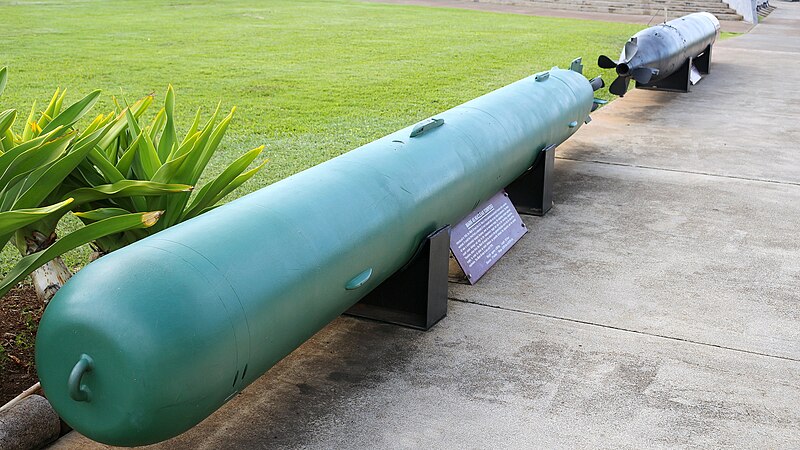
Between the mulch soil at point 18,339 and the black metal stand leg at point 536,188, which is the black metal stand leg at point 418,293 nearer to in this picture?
the mulch soil at point 18,339

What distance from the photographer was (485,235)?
5551mm

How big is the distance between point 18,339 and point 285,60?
11.1 metres

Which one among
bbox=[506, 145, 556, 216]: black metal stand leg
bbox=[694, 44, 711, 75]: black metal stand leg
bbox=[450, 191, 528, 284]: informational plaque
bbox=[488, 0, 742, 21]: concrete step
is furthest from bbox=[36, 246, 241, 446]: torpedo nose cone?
bbox=[488, 0, 742, 21]: concrete step

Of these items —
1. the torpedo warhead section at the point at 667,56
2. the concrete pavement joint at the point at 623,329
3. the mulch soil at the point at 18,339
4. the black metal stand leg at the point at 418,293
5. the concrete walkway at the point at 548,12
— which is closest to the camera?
the mulch soil at the point at 18,339

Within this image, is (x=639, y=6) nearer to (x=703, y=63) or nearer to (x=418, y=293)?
(x=703, y=63)

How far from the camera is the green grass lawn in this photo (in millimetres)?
9422

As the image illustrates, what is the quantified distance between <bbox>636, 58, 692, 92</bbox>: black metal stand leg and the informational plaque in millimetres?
7085

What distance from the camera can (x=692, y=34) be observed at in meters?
12.2

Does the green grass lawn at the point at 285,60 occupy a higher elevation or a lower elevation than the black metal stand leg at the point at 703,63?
higher

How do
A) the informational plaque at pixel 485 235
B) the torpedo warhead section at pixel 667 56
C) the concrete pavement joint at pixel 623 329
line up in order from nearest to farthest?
the concrete pavement joint at pixel 623 329 → the informational plaque at pixel 485 235 → the torpedo warhead section at pixel 667 56

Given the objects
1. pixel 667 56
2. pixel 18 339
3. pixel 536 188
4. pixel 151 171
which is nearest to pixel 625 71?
pixel 667 56

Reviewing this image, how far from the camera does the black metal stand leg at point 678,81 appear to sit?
12.3 m

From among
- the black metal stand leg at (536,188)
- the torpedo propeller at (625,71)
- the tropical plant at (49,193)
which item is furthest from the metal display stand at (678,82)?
the tropical plant at (49,193)

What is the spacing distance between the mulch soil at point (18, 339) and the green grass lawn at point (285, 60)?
54cm
